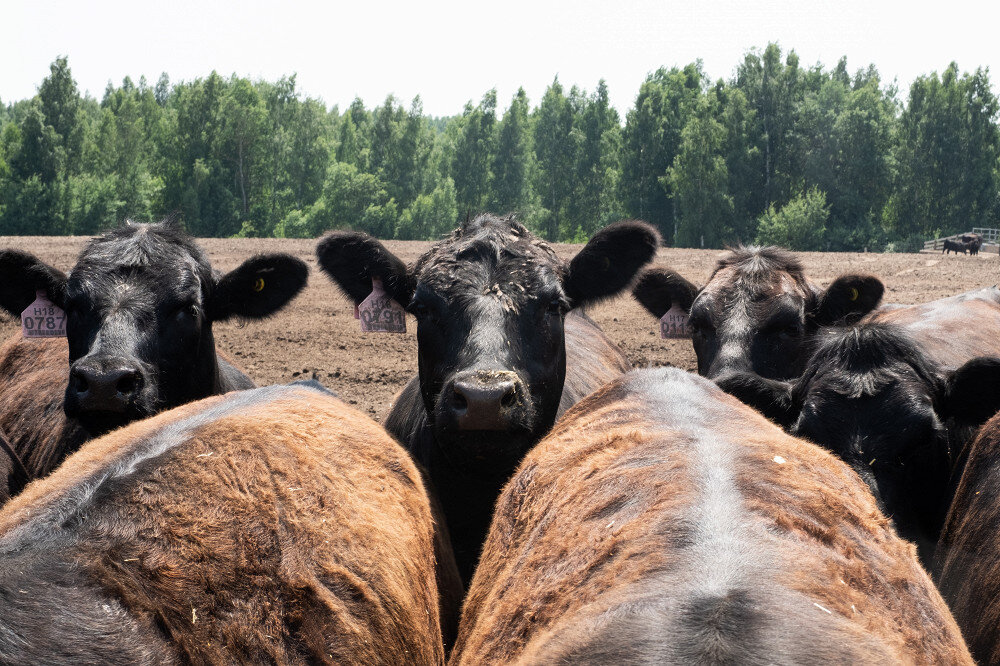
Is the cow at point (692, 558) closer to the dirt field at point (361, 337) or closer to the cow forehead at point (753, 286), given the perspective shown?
the cow forehead at point (753, 286)

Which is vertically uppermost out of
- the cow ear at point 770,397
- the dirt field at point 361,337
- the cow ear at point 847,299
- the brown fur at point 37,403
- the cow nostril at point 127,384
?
the cow ear at point 847,299

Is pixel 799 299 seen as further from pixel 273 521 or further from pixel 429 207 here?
pixel 429 207

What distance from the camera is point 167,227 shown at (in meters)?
5.67

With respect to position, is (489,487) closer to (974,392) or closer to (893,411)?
(893,411)

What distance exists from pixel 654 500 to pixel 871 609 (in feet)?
1.80

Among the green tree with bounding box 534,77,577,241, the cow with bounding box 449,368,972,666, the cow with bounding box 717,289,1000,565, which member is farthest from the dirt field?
the green tree with bounding box 534,77,577,241

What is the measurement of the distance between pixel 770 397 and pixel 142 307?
3.41m

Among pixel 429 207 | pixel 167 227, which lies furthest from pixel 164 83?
pixel 167 227

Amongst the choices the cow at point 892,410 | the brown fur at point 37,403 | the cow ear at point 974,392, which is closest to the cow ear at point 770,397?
the cow at point 892,410

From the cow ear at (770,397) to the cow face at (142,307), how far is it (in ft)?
9.66

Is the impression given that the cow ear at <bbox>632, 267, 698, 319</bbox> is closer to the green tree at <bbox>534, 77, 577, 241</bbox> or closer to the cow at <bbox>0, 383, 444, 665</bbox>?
the cow at <bbox>0, 383, 444, 665</bbox>

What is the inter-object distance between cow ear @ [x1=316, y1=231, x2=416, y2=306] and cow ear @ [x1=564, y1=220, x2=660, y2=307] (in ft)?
3.18

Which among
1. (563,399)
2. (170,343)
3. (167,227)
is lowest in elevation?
(563,399)

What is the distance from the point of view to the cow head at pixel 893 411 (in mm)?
4004
